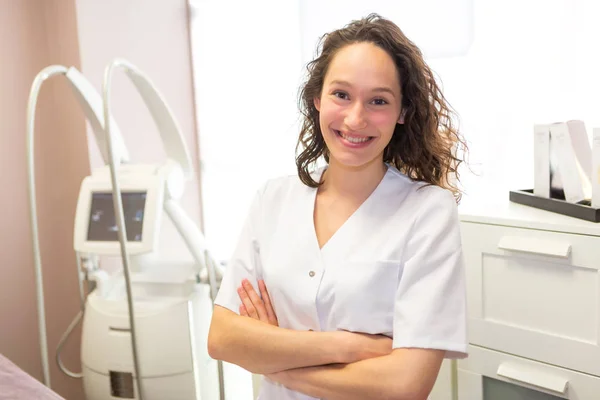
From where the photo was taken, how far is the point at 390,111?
1.11 m

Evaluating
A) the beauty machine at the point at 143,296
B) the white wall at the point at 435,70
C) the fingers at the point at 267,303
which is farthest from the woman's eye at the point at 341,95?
the white wall at the point at 435,70

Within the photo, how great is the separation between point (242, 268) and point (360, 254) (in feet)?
0.88

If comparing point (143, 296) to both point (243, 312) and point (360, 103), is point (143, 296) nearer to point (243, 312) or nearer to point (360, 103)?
point (243, 312)

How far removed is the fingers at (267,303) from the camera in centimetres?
119

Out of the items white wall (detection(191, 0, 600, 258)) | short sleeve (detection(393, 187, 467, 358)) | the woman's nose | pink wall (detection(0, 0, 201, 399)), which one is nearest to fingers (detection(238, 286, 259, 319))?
short sleeve (detection(393, 187, 467, 358))

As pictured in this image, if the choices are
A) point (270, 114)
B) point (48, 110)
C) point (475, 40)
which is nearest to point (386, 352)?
point (475, 40)

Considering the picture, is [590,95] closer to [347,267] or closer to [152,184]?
[347,267]

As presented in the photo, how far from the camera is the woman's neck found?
1.20 metres

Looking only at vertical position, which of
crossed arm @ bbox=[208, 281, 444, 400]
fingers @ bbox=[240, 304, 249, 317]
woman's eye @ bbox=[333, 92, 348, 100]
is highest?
woman's eye @ bbox=[333, 92, 348, 100]

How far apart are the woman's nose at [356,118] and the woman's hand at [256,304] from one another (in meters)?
0.37

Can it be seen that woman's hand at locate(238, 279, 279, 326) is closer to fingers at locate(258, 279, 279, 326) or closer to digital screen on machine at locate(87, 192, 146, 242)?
fingers at locate(258, 279, 279, 326)

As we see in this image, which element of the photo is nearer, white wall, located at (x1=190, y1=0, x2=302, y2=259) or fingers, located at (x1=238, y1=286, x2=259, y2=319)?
fingers, located at (x1=238, y1=286, x2=259, y2=319)

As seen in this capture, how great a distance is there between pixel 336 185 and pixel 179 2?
70.4 inches

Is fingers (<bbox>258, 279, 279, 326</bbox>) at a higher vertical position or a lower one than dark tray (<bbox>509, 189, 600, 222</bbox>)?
lower
